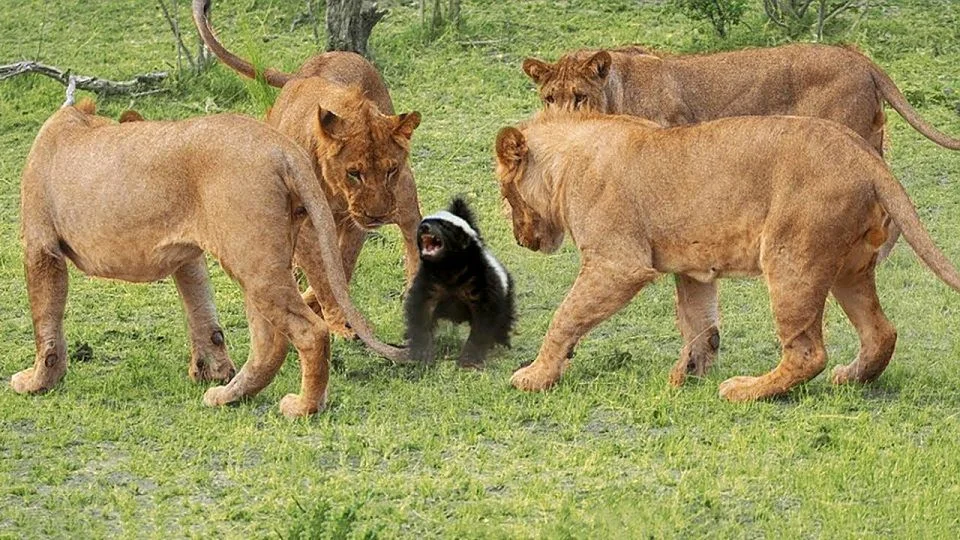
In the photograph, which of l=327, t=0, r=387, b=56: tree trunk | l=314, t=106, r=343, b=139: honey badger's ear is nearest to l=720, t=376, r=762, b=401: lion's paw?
l=314, t=106, r=343, b=139: honey badger's ear

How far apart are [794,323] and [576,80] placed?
89.8 inches

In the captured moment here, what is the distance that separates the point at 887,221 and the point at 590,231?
3.80 feet

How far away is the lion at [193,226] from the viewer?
6.43 metres

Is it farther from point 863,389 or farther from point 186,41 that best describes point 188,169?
point 186,41

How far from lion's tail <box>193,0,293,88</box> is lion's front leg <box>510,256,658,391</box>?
272 cm

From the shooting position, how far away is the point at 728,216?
6.62 m

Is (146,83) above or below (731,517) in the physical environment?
below

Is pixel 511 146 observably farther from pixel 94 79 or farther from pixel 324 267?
pixel 94 79

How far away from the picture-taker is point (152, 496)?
5.69 m

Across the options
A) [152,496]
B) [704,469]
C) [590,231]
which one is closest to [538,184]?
[590,231]

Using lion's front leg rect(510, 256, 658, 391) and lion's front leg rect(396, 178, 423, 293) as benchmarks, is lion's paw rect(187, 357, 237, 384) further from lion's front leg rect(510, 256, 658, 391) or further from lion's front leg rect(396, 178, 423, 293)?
lion's front leg rect(510, 256, 658, 391)

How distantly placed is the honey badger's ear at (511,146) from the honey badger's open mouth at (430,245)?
48cm

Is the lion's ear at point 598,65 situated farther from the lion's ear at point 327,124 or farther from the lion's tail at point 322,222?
the lion's tail at point 322,222

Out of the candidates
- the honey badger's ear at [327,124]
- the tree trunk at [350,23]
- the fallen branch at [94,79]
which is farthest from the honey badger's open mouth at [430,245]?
the fallen branch at [94,79]
